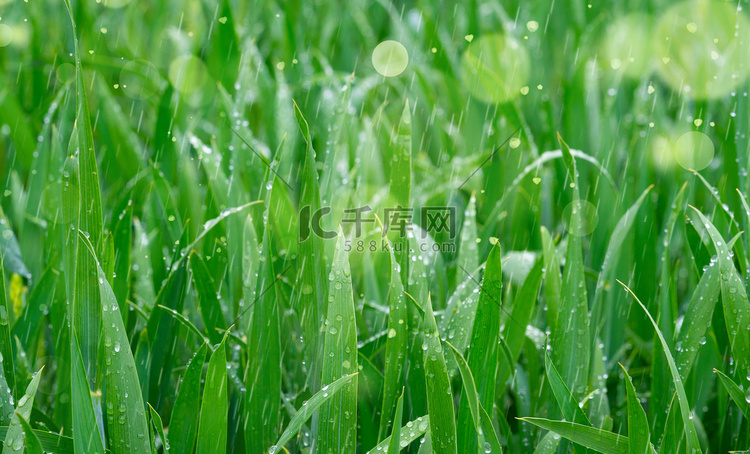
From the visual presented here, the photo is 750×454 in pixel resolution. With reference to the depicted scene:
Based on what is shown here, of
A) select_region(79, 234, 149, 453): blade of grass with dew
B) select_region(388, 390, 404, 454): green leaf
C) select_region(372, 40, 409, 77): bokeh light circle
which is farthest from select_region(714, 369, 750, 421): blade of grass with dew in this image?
select_region(372, 40, 409, 77): bokeh light circle

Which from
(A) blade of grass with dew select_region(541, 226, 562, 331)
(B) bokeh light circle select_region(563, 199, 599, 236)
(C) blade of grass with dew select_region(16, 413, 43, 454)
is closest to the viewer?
(C) blade of grass with dew select_region(16, 413, 43, 454)

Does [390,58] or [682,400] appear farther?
[390,58]

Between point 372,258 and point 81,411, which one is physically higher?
point 372,258

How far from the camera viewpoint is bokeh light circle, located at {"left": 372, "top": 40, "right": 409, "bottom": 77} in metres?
1.54

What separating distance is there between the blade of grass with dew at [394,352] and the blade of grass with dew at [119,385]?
0.24 m

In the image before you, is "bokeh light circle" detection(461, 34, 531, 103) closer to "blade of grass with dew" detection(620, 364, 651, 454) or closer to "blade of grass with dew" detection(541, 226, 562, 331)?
"blade of grass with dew" detection(541, 226, 562, 331)

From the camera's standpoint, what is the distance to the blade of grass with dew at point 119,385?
1.71 ft

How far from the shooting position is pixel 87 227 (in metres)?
0.58

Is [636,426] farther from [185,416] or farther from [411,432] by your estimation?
[185,416]

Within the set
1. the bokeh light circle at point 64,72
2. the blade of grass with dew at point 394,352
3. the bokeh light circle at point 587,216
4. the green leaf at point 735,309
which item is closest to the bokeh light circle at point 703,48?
the bokeh light circle at point 587,216

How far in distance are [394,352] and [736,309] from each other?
1.28ft

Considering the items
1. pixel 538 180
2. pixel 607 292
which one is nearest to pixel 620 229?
pixel 607 292

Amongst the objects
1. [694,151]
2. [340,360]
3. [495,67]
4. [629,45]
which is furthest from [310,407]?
[629,45]

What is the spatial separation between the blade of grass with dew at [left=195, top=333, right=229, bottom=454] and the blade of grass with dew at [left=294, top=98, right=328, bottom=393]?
0.38 feet
